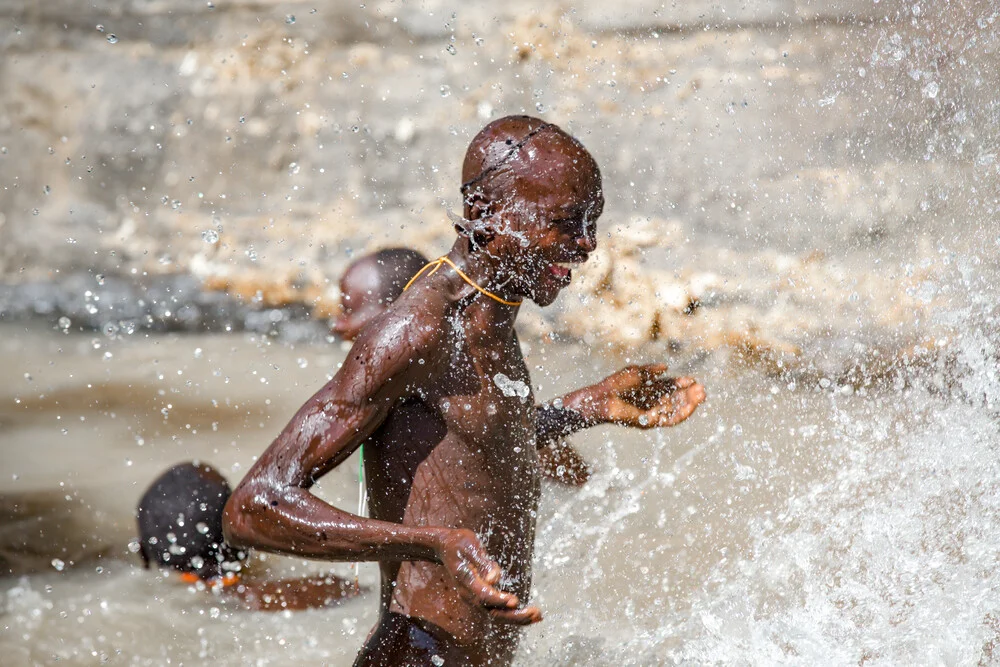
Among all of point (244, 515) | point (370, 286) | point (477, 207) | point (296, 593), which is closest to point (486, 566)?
point (244, 515)

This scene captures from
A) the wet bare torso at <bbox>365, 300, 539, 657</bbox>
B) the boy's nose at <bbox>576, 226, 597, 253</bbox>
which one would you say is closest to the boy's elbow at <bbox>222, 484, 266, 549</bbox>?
the wet bare torso at <bbox>365, 300, 539, 657</bbox>

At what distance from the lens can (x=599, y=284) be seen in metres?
5.78

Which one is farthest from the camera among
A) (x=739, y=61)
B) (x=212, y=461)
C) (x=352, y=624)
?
(x=739, y=61)

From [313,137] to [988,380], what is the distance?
402cm

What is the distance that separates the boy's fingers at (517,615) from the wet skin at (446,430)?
175 millimetres

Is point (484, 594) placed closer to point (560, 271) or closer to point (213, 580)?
point (560, 271)

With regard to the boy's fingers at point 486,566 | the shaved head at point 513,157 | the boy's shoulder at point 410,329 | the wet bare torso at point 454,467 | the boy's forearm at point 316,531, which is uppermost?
the shaved head at point 513,157

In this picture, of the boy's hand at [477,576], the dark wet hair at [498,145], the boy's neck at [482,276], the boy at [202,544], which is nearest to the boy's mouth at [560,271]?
the boy's neck at [482,276]

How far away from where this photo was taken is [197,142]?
6.54m

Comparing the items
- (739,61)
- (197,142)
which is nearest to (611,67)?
(739,61)

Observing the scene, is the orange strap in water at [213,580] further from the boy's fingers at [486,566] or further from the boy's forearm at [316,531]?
the boy's fingers at [486,566]

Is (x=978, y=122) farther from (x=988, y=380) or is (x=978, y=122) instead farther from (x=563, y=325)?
(x=563, y=325)

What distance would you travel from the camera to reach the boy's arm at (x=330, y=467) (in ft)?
6.34

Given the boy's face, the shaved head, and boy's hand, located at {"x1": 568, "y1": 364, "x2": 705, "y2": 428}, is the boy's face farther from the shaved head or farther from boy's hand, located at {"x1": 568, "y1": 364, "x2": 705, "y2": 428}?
boy's hand, located at {"x1": 568, "y1": 364, "x2": 705, "y2": 428}
